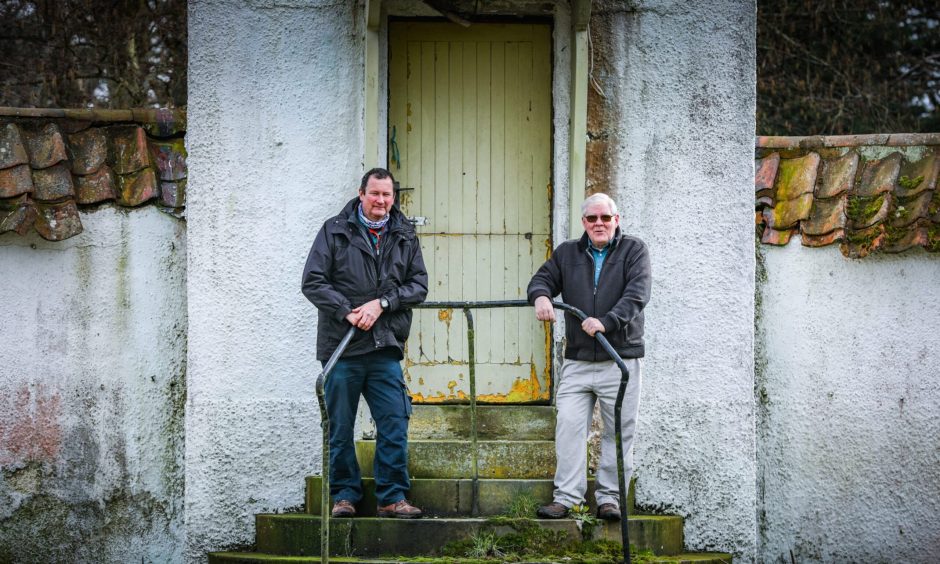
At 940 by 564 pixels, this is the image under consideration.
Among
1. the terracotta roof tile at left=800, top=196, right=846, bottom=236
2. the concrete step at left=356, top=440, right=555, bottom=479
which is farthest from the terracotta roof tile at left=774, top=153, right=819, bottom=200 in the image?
the concrete step at left=356, top=440, right=555, bottom=479

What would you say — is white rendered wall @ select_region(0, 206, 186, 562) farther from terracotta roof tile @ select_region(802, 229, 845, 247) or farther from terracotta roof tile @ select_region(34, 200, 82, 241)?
terracotta roof tile @ select_region(802, 229, 845, 247)

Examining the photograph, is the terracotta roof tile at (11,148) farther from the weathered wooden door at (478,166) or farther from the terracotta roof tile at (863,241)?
the terracotta roof tile at (863,241)

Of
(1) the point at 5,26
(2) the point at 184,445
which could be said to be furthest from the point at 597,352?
(1) the point at 5,26

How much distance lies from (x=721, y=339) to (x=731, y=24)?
6.30 feet

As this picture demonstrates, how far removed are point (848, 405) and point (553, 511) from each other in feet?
7.40

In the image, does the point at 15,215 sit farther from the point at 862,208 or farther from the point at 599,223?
the point at 862,208

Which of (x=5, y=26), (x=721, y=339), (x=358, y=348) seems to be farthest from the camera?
(x=5, y=26)

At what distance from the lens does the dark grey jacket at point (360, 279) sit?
5.10 metres

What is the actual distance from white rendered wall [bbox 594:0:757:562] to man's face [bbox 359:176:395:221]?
4.94ft

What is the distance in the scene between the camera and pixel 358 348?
16.7 feet

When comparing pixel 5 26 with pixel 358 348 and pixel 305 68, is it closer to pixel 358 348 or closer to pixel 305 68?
pixel 305 68

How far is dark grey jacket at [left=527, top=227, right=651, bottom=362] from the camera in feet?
16.9

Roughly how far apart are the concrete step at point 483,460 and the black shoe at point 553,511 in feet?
1.59

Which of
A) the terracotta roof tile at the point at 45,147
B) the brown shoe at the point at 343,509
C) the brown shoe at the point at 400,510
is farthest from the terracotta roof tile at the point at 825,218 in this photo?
the terracotta roof tile at the point at 45,147
